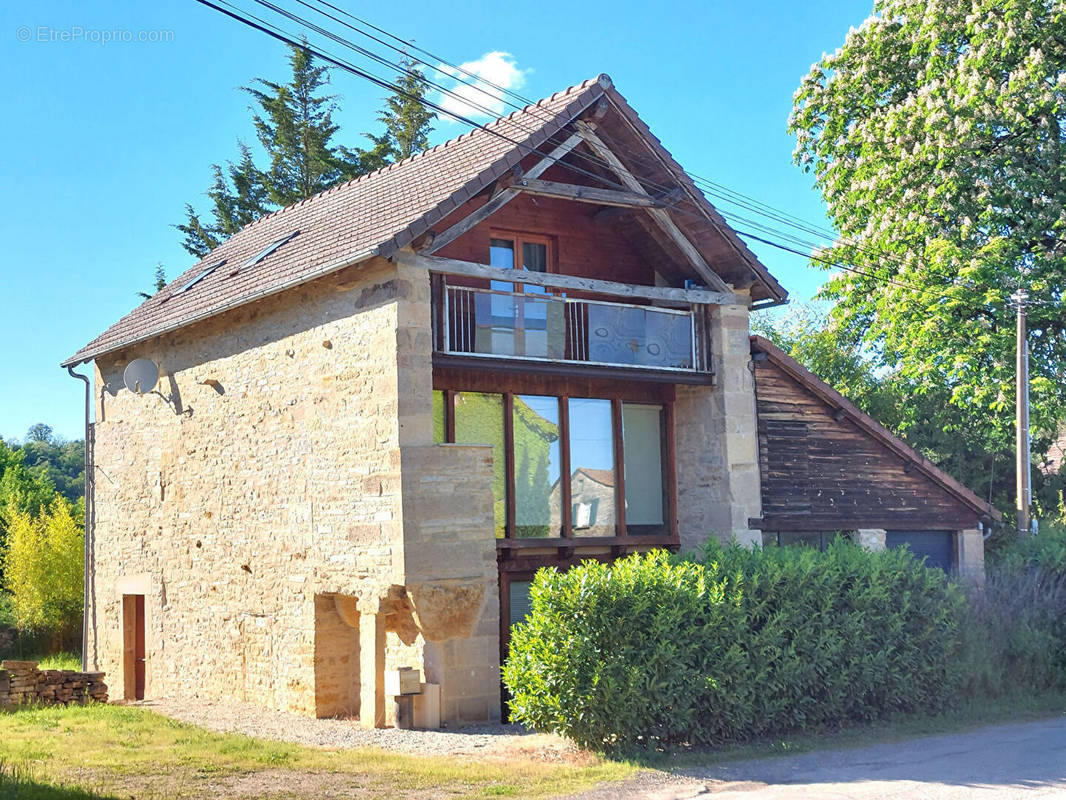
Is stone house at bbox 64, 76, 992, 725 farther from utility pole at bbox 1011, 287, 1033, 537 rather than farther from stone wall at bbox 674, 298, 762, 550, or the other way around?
utility pole at bbox 1011, 287, 1033, 537

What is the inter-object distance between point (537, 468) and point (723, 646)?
5021 mm

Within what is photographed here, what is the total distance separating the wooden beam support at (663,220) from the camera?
15.2 meters

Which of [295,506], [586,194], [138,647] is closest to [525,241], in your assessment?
[586,194]

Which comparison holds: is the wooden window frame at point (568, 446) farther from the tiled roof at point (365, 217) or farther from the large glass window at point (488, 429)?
the tiled roof at point (365, 217)

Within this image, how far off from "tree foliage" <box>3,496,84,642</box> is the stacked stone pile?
1273cm

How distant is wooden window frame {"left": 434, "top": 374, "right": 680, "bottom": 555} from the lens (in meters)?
14.8

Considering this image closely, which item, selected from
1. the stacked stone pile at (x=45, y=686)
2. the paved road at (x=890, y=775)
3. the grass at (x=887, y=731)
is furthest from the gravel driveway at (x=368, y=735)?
the stacked stone pile at (x=45, y=686)

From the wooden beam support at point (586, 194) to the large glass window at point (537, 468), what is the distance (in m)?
2.71

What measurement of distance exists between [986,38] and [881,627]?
12.9 meters

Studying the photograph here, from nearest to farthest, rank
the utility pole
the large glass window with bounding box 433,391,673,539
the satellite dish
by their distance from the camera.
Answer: the large glass window with bounding box 433,391,673,539
the satellite dish
the utility pole

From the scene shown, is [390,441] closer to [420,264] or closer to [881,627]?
[420,264]

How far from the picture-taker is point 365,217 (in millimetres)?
15414

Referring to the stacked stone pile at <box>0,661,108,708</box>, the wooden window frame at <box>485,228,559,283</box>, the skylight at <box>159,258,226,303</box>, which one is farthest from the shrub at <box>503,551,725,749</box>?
the skylight at <box>159,258,226,303</box>

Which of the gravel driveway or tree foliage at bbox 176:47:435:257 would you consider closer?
the gravel driveway
